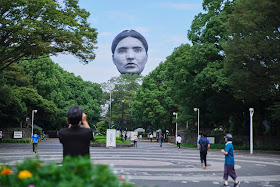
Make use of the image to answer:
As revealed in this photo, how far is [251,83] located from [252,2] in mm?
6661

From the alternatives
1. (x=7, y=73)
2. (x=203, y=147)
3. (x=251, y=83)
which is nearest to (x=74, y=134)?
(x=203, y=147)

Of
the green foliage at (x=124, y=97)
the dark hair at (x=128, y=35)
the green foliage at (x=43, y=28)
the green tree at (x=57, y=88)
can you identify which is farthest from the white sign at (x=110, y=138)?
the dark hair at (x=128, y=35)

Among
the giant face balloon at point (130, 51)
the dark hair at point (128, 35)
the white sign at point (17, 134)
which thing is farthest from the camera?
the giant face balloon at point (130, 51)

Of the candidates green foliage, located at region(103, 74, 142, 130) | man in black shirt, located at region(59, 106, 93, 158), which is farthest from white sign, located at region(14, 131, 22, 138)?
man in black shirt, located at region(59, 106, 93, 158)

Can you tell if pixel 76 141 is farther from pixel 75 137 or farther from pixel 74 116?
pixel 74 116

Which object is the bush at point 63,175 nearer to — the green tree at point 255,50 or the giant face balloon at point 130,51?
the green tree at point 255,50

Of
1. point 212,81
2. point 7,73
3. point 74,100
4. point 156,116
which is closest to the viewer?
point 212,81

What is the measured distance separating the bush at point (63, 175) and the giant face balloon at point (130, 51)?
429 feet

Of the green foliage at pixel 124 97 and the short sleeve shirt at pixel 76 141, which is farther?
the green foliage at pixel 124 97

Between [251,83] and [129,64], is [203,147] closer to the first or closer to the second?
[251,83]

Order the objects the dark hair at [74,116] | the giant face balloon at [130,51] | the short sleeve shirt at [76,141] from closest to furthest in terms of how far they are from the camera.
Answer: the short sleeve shirt at [76,141] → the dark hair at [74,116] → the giant face balloon at [130,51]

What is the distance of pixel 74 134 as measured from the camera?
5.43 metres

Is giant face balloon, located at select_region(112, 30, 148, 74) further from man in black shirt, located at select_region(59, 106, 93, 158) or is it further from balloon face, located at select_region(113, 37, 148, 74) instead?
man in black shirt, located at select_region(59, 106, 93, 158)

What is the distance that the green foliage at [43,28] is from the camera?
25.7 m
